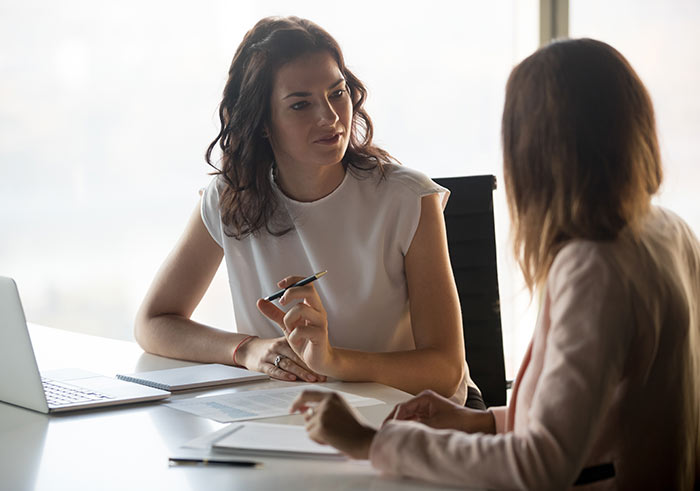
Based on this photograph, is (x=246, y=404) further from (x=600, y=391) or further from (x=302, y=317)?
(x=600, y=391)

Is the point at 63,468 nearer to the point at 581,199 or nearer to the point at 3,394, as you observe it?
the point at 3,394

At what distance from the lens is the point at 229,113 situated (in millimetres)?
2080

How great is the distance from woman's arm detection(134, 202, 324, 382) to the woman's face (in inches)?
15.1

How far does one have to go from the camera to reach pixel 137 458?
1.15m

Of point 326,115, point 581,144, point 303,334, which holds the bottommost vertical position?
point 303,334

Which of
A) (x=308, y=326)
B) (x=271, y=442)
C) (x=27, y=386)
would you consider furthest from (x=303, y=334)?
(x=27, y=386)

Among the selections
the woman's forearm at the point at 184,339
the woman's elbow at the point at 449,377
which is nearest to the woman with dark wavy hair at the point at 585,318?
the woman's elbow at the point at 449,377

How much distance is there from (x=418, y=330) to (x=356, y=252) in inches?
10.6

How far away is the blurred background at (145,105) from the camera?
339 centimetres

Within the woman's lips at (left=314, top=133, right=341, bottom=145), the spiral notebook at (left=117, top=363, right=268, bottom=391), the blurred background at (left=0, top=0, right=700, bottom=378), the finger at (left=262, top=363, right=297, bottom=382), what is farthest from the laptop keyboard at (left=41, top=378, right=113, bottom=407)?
the blurred background at (left=0, top=0, right=700, bottom=378)

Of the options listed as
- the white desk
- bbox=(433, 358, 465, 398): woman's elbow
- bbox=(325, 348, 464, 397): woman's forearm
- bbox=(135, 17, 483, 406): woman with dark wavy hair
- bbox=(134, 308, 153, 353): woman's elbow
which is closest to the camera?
the white desk

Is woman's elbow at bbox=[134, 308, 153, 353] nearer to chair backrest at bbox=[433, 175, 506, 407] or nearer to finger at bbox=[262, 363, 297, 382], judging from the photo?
finger at bbox=[262, 363, 297, 382]

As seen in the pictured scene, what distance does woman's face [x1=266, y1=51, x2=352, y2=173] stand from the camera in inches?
74.8

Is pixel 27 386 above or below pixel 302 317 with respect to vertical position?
below
